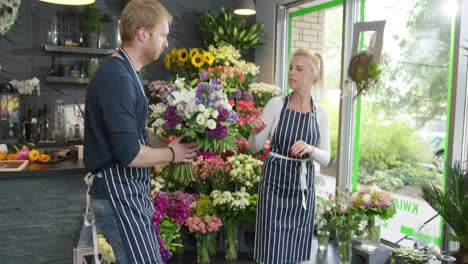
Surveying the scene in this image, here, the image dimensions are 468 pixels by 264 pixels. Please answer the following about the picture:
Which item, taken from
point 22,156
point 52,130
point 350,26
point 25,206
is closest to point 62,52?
point 52,130

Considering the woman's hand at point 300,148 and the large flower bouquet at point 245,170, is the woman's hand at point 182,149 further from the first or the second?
the large flower bouquet at point 245,170

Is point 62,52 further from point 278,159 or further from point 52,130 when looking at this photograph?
point 278,159

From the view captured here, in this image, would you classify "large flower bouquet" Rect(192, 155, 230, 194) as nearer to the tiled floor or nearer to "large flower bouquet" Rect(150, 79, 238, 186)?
the tiled floor

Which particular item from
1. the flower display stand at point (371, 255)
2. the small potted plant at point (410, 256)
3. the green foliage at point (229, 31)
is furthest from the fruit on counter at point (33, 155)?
the small potted plant at point (410, 256)

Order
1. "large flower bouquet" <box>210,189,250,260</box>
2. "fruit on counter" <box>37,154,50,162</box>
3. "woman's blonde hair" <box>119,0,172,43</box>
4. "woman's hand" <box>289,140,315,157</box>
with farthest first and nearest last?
"large flower bouquet" <box>210,189,250,260</box>, "fruit on counter" <box>37,154,50,162</box>, "woman's hand" <box>289,140,315,157</box>, "woman's blonde hair" <box>119,0,172,43</box>

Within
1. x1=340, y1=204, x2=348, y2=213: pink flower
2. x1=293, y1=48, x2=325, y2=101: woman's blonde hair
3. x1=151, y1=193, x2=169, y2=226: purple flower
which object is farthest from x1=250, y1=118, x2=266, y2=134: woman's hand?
x1=340, y1=204, x2=348, y2=213: pink flower

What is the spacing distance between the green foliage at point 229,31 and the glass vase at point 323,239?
252 cm

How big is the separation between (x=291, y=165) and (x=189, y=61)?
7.98ft

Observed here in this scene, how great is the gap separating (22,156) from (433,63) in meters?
3.44

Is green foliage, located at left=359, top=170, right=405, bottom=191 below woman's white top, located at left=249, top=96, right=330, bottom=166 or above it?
below

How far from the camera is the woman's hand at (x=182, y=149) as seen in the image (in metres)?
1.88

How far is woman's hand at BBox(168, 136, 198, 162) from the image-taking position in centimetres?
188

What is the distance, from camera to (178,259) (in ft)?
12.9

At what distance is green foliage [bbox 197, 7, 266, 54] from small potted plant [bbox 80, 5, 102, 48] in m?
1.30
